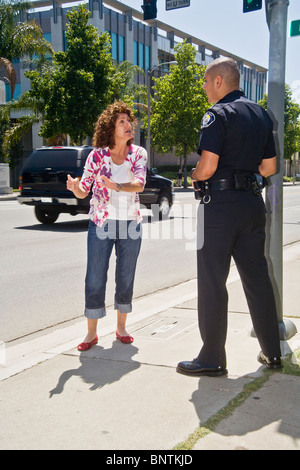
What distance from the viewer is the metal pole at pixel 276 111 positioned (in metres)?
4.16

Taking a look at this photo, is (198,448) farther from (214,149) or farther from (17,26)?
(17,26)

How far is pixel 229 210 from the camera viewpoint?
3432mm

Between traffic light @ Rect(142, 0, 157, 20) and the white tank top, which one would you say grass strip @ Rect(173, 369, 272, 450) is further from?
traffic light @ Rect(142, 0, 157, 20)

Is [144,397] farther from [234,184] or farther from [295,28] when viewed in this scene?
[295,28]

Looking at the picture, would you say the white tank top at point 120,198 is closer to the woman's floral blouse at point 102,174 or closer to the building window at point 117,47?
the woman's floral blouse at point 102,174

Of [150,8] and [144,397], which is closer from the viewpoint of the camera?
[144,397]

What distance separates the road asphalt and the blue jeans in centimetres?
40

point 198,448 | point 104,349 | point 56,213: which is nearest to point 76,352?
point 104,349

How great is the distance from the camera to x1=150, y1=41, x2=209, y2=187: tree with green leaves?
41.8m

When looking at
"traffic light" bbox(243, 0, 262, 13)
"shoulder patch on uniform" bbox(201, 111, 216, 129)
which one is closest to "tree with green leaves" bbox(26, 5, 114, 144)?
"traffic light" bbox(243, 0, 262, 13)

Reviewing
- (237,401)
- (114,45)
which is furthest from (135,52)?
(237,401)

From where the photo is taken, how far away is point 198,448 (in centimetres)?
254

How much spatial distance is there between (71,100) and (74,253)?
789 inches

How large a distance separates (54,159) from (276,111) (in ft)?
31.6
